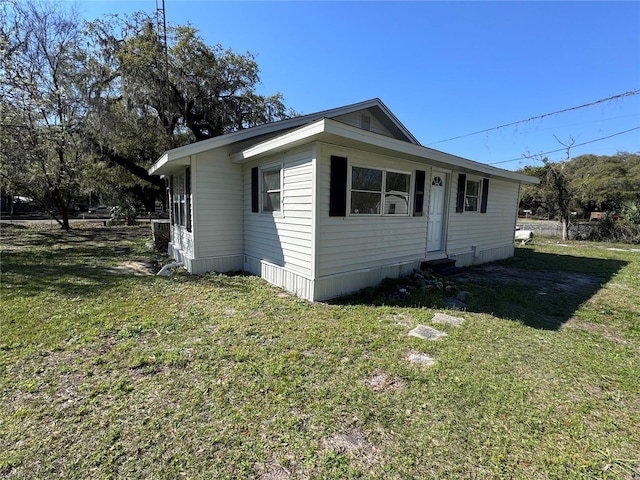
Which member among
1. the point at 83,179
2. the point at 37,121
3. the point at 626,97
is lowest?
the point at 83,179

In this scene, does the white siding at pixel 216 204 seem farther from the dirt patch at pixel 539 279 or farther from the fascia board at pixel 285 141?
the dirt patch at pixel 539 279

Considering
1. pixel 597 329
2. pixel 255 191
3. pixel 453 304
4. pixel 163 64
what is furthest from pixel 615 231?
pixel 163 64

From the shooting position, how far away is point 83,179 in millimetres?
16312

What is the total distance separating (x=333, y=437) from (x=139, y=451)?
1307 mm

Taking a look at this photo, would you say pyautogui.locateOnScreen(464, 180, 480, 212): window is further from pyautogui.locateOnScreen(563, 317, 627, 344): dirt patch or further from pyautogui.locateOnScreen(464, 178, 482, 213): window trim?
pyautogui.locateOnScreen(563, 317, 627, 344): dirt patch

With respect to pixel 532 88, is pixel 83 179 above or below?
below

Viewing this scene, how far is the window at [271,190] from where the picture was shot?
597 centimetres

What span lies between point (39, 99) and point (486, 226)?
47.3 feet

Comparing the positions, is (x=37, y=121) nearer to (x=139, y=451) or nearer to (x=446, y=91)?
(x=139, y=451)

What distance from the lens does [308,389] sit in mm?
2654

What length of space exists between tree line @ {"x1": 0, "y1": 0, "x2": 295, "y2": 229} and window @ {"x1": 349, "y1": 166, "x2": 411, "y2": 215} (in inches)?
404

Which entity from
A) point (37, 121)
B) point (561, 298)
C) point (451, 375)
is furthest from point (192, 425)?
point (37, 121)

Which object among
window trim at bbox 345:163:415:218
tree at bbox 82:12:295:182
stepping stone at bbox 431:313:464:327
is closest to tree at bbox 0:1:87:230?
tree at bbox 82:12:295:182

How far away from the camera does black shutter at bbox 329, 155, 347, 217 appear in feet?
16.6
